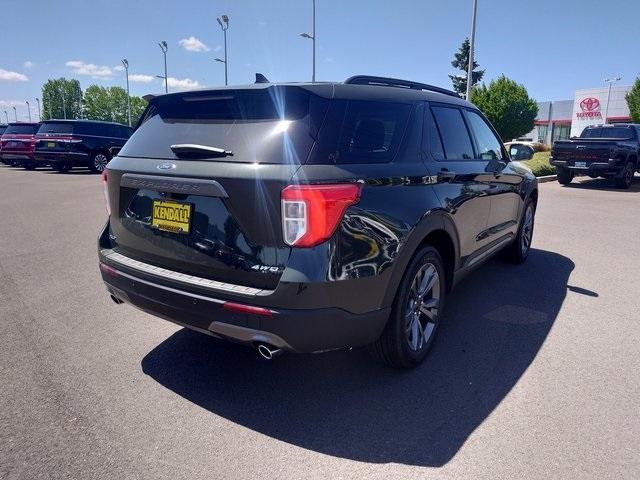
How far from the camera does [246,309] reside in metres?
2.42

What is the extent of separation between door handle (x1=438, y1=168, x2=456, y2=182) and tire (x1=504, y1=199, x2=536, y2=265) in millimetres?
2456

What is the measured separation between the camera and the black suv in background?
677 inches

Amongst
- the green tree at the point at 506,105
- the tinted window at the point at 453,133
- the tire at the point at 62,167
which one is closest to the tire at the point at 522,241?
the tinted window at the point at 453,133

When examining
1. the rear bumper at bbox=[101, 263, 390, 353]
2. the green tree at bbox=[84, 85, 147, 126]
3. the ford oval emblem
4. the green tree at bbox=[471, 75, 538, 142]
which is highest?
the green tree at bbox=[84, 85, 147, 126]

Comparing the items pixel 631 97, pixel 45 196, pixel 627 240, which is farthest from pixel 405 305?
pixel 631 97

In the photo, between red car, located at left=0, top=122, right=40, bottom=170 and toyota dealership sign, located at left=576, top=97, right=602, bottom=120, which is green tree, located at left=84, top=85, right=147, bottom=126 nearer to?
toyota dealership sign, located at left=576, top=97, right=602, bottom=120

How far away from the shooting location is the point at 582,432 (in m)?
2.56

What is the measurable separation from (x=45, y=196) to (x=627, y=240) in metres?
11.9

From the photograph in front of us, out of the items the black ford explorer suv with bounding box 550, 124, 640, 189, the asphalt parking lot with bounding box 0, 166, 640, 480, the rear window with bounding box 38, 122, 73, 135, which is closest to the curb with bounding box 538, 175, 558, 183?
the black ford explorer suv with bounding box 550, 124, 640, 189

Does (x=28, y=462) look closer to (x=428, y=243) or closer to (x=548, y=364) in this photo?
(x=428, y=243)

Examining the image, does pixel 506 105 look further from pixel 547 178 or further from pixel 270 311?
pixel 270 311

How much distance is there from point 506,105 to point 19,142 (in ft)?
118

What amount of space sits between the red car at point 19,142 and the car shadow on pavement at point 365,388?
1837cm

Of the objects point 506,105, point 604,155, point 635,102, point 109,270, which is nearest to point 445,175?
point 109,270
